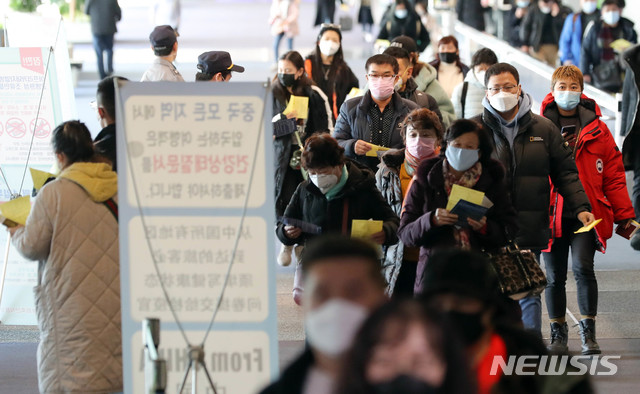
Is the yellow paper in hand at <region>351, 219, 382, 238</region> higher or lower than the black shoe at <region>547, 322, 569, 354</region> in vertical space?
higher

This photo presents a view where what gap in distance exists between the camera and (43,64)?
814cm

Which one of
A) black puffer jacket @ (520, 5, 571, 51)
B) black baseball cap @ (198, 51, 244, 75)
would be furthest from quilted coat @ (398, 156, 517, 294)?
black puffer jacket @ (520, 5, 571, 51)

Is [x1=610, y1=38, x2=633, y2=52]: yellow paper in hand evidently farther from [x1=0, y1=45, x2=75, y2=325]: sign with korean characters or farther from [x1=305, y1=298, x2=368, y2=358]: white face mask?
[x1=305, y1=298, x2=368, y2=358]: white face mask

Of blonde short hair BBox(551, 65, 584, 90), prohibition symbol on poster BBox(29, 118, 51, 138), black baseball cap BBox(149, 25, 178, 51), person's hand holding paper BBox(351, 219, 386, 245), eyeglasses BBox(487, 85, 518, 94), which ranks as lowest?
person's hand holding paper BBox(351, 219, 386, 245)

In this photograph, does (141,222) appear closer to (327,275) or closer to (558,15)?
(327,275)

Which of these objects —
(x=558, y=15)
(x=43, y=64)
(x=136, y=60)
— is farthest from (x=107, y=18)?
(x=43, y=64)

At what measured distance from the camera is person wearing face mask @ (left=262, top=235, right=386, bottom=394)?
319cm

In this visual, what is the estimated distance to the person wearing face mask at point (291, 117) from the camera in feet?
30.7

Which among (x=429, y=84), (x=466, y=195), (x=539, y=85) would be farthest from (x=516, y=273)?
(x=539, y=85)

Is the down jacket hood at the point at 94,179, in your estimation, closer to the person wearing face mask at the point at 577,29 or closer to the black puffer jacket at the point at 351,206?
the black puffer jacket at the point at 351,206

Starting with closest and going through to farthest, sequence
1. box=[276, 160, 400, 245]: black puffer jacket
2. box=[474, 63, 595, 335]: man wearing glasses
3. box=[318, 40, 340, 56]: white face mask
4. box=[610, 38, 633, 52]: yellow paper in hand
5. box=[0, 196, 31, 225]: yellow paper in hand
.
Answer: box=[0, 196, 31, 225]: yellow paper in hand < box=[276, 160, 400, 245]: black puffer jacket < box=[474, 63, 595, 335]: man wearing glasses < box=[318, 40, 340, 56]: white face mask < box=[610, 38, 633, 52]: yellow paper in hand

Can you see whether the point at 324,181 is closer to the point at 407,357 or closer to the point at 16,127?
the point at 16,127

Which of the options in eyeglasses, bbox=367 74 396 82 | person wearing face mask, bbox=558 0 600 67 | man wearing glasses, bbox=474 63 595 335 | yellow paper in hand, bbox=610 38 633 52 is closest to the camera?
man wearing glasses, bbox=474 63 595 335

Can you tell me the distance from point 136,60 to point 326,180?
1599cm
